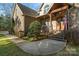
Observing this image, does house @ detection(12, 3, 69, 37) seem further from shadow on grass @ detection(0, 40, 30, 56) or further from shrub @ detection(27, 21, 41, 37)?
shadow on grass @ detection(0, 40, 30, 56)

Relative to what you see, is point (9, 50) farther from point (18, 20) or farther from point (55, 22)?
point (55, 22)

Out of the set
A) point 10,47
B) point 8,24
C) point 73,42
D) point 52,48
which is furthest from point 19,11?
point 73,42

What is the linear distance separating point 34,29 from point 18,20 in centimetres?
32

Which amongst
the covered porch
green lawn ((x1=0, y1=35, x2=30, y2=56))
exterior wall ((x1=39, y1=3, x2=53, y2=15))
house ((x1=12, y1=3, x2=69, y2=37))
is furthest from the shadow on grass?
exterior wall ((x1=39, y1=3, x2=53, y2=15))

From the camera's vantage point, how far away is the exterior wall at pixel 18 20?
102 inches

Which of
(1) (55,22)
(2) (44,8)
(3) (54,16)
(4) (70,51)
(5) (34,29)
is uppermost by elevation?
(2) (44,8)

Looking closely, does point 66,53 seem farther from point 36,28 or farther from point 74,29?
point 36,28

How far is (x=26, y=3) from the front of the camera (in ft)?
8.63

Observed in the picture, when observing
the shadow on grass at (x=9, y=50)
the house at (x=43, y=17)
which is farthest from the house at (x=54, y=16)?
the shadow on grass at (x=9, y=50)

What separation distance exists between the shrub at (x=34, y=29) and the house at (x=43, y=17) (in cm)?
6

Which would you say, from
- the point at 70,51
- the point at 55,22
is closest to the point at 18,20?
the point at 55,22

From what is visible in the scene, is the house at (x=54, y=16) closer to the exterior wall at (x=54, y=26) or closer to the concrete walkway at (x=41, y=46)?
the exterior wall at (x=54, y=26)

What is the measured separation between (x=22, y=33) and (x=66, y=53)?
81 centimetres

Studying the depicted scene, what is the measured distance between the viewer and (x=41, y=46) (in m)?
2.59
